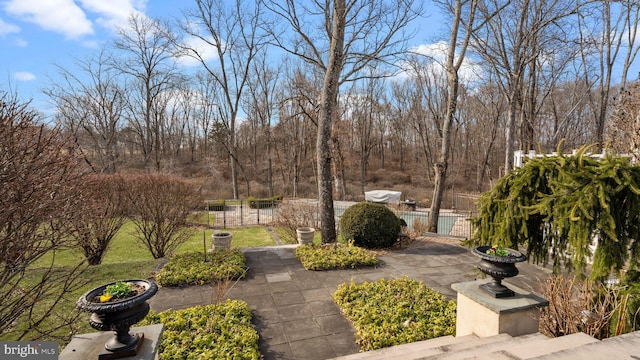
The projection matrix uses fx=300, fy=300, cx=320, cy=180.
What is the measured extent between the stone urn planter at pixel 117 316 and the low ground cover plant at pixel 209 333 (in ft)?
3.49

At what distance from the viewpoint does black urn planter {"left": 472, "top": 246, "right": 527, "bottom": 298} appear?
3.25m

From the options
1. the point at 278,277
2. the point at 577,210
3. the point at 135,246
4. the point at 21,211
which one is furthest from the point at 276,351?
the point at 135,246

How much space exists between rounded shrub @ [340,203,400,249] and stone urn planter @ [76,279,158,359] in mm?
6489

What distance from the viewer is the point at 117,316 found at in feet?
7.89

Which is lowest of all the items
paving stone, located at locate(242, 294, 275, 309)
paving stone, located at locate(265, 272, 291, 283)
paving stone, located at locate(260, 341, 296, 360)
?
paving stone, located at locate(260, 341, 296, 360)

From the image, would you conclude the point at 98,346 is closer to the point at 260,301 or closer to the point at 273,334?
the point at 273,334

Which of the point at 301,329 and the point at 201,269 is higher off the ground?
the point at 201,269

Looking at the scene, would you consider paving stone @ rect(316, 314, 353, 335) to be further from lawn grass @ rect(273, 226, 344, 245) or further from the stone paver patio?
lawn grass @ rect(273, 226, 344, 245)

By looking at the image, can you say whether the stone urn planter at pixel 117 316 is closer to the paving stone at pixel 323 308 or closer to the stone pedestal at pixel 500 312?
the paving stone at pixel 323 308

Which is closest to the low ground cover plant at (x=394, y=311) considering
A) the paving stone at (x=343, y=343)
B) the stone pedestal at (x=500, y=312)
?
the paving stone at (x=343, y=343)

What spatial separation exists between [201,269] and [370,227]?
4.52 m

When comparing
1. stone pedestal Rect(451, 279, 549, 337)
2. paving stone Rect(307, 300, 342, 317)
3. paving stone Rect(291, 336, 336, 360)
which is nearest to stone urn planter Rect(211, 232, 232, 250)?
paving stone Rect(307, 300, 342, 317)

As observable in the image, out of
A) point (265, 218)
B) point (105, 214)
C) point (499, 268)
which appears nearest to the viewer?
point (499, 268)

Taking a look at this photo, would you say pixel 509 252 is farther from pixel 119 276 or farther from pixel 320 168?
pixel 119 276
